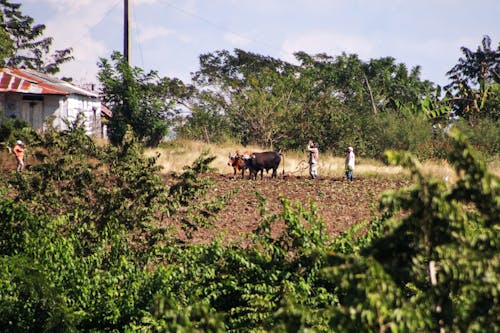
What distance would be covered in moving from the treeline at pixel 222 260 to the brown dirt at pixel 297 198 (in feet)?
16.5

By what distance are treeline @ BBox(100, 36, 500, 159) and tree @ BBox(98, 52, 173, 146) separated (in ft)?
0.13

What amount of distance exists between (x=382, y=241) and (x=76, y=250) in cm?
697

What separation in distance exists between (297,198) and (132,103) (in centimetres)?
1236

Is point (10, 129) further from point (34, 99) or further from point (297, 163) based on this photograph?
point (297, 163)

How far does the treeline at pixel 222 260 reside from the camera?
539 cm

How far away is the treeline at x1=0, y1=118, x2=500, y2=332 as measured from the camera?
539cm

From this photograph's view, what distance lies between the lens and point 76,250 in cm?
1177

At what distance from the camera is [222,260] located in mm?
10938

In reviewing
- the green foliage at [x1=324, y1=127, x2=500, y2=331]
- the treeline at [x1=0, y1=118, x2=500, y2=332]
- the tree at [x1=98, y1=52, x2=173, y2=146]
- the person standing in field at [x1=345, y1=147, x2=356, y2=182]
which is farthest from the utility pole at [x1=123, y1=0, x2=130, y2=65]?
the green foliage at [x1=324, y1=127, x2=500, y2=331]

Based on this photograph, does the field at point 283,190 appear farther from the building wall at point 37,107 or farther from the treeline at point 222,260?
the building wall at point 37,107

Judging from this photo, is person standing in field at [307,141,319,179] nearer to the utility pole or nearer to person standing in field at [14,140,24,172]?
the utility pole

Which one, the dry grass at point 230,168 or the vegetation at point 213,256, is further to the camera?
the dry grass at point 230,168

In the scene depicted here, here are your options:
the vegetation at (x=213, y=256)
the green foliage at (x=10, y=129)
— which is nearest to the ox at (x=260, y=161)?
the vegetation at (x=213, y=256)

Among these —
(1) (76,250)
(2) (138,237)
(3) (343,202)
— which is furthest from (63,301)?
(3) (343,202)
